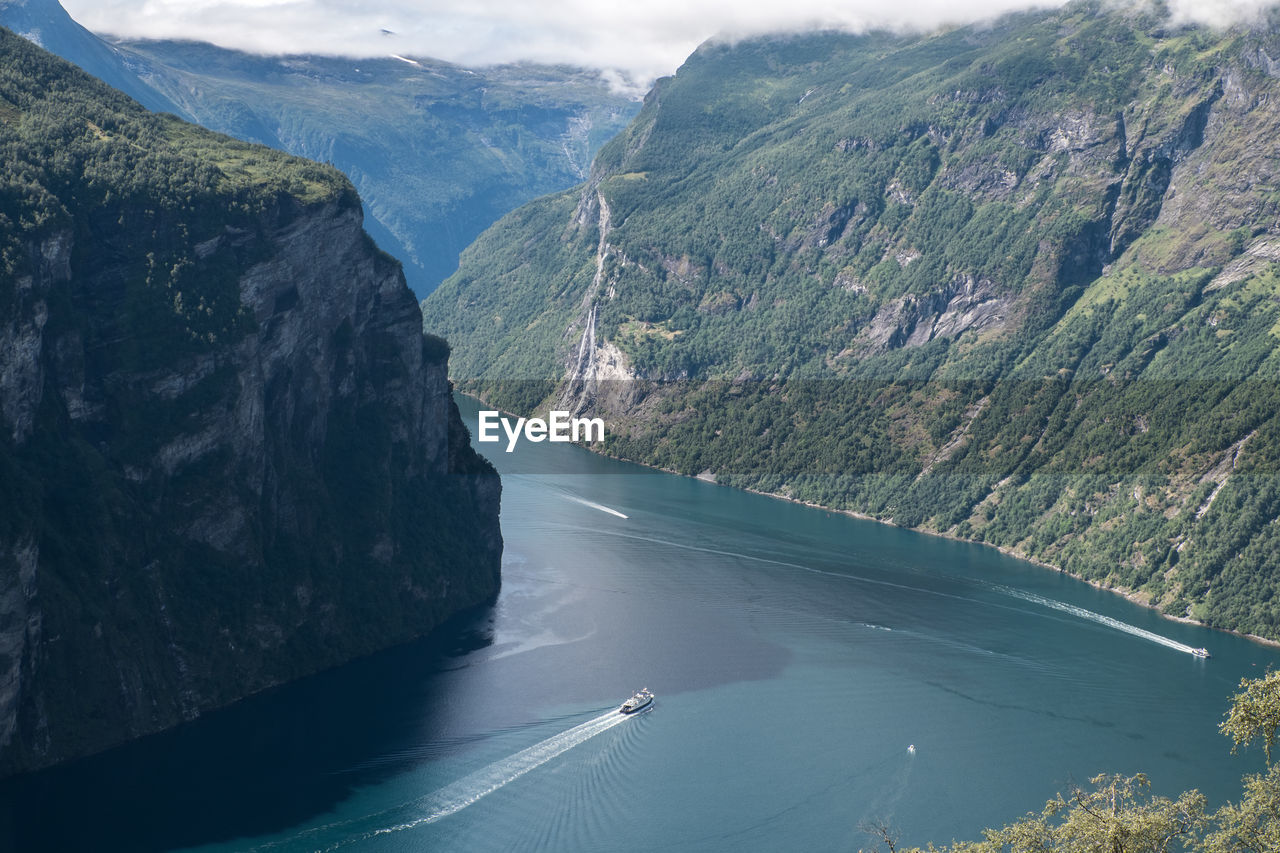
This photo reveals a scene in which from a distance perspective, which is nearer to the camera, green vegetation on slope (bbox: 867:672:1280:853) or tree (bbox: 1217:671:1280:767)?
tree (bbox: 1217:671:1280:767)

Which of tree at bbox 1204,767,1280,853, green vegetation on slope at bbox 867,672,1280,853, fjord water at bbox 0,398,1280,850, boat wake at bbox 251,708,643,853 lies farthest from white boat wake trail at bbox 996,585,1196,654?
tree at bbox 1204,767,1280,853

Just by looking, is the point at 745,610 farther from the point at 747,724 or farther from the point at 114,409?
the point at 114,409

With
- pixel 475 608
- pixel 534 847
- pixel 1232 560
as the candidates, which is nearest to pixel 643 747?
pixel 534 847

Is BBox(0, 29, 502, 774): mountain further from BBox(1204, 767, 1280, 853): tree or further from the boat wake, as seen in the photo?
BBox(1204, 767, 1280, 853): tree

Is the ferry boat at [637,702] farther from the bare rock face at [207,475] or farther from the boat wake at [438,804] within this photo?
the bare rock face at [207,475]

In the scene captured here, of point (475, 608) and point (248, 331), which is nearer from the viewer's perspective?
point (248, 331)

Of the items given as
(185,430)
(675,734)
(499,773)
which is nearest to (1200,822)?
(499,773)
